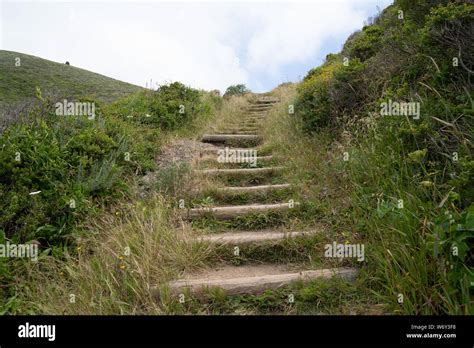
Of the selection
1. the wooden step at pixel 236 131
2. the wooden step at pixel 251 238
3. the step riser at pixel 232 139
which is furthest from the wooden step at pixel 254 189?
the wooden step at pixel 236 131

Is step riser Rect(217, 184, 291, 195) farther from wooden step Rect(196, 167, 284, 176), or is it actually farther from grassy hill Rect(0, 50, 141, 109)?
grassy hill Rect(0, 50, 141, 109)

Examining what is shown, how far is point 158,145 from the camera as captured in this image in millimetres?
7168

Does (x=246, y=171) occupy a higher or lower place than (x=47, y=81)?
lower

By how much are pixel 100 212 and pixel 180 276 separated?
1.60 m

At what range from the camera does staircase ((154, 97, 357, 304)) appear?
11.0ft

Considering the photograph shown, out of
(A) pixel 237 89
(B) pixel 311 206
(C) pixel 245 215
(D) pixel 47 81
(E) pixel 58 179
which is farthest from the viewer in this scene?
(A) pixel 237 89

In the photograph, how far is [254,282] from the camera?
3385mm

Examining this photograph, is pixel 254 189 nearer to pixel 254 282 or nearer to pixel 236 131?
pixel 254 282

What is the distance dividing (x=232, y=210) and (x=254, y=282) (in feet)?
5.67

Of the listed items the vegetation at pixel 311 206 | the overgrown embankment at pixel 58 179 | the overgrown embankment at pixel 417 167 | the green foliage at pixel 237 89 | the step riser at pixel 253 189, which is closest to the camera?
the overgrown embankment at pixel 417 167

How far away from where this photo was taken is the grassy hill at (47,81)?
47.6ft

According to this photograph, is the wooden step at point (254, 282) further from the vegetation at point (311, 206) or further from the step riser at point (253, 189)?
the step riser at point (253, 189)

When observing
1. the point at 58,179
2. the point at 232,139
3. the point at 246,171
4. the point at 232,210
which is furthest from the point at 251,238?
the point at 232,139
